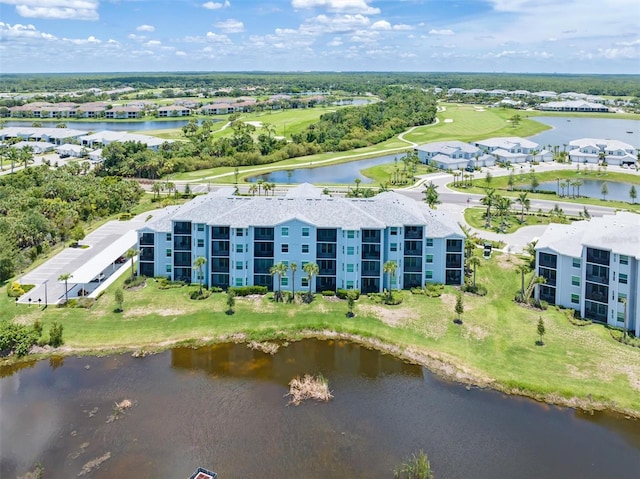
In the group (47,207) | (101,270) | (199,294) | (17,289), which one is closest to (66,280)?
(101,270)

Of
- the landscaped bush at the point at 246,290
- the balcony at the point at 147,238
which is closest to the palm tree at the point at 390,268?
the landscaped bush at the point at 246,290

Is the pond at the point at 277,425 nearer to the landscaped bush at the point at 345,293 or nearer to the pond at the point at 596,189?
the landscaped bush at the point at 345,293

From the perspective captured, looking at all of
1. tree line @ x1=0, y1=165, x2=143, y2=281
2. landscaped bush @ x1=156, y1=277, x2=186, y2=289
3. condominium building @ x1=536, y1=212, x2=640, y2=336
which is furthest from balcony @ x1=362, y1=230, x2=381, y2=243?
tree line @ x1=0, y1=165, x2=143, y2=281

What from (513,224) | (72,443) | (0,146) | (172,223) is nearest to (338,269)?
(172,223)

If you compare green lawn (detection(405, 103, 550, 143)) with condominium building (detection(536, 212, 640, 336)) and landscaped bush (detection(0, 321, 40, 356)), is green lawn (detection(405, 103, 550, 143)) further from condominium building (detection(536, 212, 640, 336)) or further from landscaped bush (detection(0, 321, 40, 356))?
landscaped bush (detection(0, 321, 40, 356))

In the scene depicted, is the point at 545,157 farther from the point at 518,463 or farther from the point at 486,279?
the point at 518,463

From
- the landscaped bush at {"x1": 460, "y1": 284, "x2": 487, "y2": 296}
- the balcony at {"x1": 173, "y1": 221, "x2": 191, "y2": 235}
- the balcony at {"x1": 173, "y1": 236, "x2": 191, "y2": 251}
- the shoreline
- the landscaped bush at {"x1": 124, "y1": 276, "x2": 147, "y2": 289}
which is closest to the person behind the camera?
the shoreline
